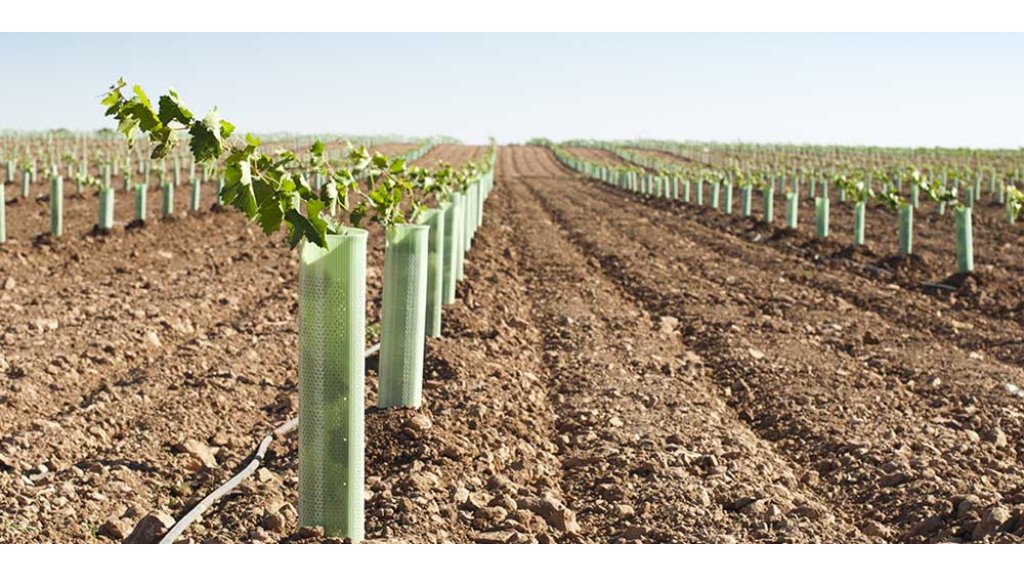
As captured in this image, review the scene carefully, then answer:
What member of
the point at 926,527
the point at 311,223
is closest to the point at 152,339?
the point at 311,223

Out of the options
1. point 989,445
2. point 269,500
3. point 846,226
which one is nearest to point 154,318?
point 269,500

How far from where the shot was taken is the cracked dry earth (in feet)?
15.1

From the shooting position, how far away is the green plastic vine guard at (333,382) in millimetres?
3826

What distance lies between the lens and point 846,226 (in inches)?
805

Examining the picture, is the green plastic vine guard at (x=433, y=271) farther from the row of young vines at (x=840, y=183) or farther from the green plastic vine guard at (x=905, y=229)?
the green plastic vine guard at (x=905, y=229)

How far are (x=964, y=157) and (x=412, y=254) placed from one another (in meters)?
62.8

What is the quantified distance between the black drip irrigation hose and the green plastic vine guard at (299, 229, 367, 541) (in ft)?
1.70

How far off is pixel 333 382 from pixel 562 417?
260 cm

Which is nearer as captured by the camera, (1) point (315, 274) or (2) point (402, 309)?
(1) point (315, 274)

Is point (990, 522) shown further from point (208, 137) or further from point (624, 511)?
point (208, 137)

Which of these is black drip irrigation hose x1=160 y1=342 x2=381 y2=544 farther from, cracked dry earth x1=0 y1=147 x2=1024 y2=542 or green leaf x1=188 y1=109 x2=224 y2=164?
green leaf x1=188 y1=109 x2=224 y2=164

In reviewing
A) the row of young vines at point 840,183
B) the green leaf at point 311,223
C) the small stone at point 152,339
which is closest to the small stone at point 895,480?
the green leaf at point 311,223

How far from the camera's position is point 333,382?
3.90m

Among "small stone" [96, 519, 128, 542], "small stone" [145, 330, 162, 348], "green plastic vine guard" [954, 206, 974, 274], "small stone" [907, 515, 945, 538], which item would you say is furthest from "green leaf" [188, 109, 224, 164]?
"green plastic vine guard" [954, 206, 974, 274]
